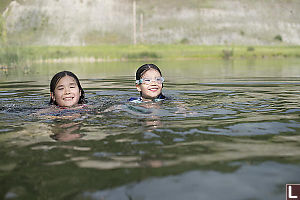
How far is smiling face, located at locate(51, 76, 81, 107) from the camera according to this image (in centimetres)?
655

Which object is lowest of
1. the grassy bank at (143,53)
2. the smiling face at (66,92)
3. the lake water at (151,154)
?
the lake water at (151,154)

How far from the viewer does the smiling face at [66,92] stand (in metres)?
6.55

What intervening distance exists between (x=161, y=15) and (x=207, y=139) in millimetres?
73997

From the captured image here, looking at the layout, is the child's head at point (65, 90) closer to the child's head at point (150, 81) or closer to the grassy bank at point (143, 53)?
the child's head at point (150, 81)

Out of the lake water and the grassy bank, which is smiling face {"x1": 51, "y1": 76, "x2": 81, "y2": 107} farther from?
the grassy bank

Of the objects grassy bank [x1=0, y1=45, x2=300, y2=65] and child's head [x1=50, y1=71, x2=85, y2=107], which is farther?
grassy bank [x1=0, y1=45, x2=300, y2=65]

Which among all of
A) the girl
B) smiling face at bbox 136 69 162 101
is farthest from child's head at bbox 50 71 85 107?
smiling face at bbox 136 69 162 101

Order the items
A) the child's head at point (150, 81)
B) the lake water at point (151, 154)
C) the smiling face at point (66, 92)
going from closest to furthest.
→ the lake water at point (151, 154)
the smiling face at point (66, 92)
the child's head at point (150, 81)

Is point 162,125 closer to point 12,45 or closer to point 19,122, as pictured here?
point 19,122

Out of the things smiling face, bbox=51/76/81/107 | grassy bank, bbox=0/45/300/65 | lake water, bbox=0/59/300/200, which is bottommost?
lake water, bbox=0/59/300/200

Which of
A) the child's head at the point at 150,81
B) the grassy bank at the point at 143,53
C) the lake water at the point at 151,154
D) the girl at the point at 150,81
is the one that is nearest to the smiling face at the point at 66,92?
the lake water at the point at 151,154

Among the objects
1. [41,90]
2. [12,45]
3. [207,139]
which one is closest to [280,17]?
[12,45]

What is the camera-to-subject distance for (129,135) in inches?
173

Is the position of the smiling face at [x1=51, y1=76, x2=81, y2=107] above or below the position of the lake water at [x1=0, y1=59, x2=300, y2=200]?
above
